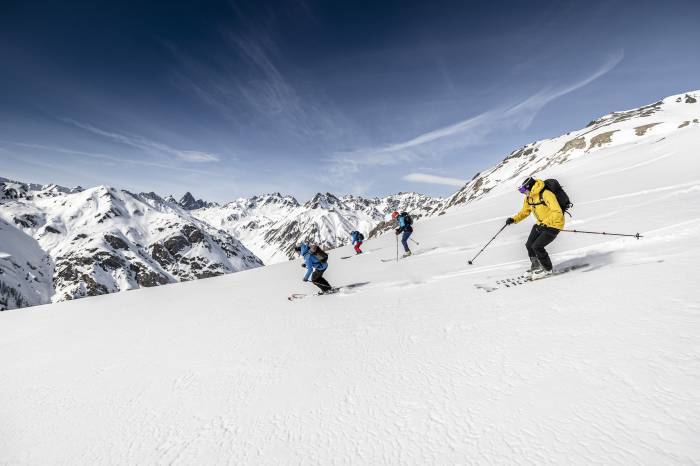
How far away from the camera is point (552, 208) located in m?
7.60

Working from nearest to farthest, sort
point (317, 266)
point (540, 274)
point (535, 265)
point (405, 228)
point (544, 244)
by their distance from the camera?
point (540, 274) → point (544, 244) → point (535, 265) → point (317, 266) → point (405, 228)

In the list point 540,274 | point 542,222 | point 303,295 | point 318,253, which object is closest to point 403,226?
point 318,253

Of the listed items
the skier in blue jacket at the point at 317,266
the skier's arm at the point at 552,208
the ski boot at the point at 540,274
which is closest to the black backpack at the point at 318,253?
the skier in blue jacket at the point at 317,266

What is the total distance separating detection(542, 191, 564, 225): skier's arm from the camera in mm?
7559

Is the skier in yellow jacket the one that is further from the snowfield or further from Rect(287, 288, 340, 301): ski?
Rect(287, 288, 340, 301): ski

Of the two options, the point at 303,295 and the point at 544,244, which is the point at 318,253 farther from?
the point at 544,244

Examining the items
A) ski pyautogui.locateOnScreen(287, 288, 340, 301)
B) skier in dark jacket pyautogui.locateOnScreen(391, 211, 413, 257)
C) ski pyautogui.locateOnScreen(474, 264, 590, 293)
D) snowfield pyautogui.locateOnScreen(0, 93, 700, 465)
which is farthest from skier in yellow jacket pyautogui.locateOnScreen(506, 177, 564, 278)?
skier in dark jacket pyautogui.locateOnScreen(391, 211, 413, 257)

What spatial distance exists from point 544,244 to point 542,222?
54cm

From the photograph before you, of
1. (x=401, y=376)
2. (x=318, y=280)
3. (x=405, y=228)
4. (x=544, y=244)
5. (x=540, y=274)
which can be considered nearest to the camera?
(x=401, y=376)

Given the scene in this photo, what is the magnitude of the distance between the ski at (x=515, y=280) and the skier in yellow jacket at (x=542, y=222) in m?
0.15

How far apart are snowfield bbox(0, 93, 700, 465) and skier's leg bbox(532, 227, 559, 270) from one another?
1.62ft

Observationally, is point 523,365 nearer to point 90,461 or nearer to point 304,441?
point 304,441

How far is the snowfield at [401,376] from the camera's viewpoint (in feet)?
9.63

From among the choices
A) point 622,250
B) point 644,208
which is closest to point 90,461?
point 622,250
